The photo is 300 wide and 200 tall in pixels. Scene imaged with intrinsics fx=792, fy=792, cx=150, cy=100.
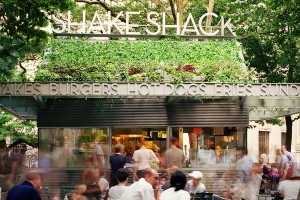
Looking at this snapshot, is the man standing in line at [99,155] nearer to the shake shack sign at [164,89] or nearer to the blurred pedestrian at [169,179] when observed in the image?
the shake shack sign at [164,89]

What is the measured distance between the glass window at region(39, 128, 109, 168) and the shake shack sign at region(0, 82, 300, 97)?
4.51 m

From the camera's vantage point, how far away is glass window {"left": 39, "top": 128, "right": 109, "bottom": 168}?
26703 millimetres

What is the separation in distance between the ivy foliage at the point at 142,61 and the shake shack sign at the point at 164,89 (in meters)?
0.97

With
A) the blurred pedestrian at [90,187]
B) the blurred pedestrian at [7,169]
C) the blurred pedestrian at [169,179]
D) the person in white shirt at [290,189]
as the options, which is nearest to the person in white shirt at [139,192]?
the blurred pedestrian at [169,179]

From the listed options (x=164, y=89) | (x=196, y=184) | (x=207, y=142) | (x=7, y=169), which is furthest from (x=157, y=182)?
(x=207, y=142)

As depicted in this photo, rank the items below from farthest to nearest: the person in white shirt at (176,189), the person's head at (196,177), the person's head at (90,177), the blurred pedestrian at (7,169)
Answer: the blurred pedestrian at (7,169)
the person's head at (196,177)
the person's head at (90,177)
the person in white shirt at (176,189)

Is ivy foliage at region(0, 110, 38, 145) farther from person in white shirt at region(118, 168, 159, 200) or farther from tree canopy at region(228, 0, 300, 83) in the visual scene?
person in white shirt at region(118, 168, 159, 200)

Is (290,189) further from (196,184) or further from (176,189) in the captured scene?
(176,189)

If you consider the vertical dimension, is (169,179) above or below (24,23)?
below

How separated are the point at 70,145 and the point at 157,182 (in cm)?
974

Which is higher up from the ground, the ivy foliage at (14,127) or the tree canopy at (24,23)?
the tree canopy at (24,23)

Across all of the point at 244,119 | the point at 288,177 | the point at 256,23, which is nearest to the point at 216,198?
the point at 288,177

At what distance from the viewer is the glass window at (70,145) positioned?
87.6 ft

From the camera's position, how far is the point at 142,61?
27.5 m
